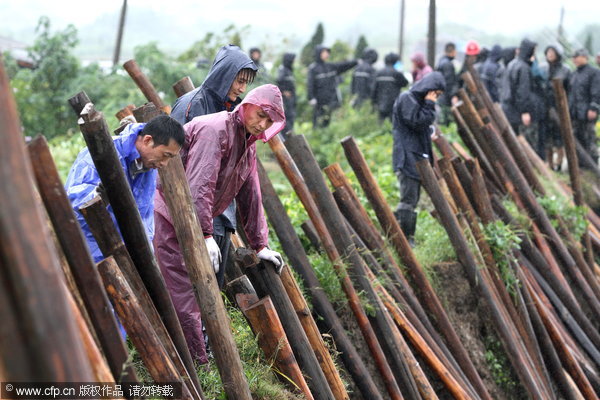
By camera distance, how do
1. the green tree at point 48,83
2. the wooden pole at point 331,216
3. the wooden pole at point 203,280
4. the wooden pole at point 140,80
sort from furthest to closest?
the green tree at point 48,83, the wooden pole at point 140,80, the wooden pole at point 331,216, the wooden pole at point 203,280

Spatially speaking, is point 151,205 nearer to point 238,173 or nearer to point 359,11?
point 238,173

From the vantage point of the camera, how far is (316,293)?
17.3 feet

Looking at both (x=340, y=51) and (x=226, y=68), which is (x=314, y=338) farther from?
(x=340, y=51)

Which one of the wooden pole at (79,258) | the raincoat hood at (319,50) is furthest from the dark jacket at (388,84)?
the wooden pole at (79,258)

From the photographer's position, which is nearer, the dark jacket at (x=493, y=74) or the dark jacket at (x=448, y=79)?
the dark jacket at (x=493, y=74)

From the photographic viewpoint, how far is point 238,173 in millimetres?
4457

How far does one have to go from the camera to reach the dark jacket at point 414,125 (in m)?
7.18

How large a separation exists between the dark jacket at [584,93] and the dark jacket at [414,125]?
457cm

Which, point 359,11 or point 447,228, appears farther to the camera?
point 359,11

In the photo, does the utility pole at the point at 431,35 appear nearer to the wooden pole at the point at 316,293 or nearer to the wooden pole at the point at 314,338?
the wooden pole at the point at 316,293

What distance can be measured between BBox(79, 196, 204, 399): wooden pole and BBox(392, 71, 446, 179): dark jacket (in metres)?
4.05

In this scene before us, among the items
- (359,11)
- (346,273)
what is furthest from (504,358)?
(359,11)

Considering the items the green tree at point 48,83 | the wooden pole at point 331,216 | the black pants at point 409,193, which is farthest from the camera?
the green tree at point 48,83

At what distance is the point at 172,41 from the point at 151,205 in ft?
294
